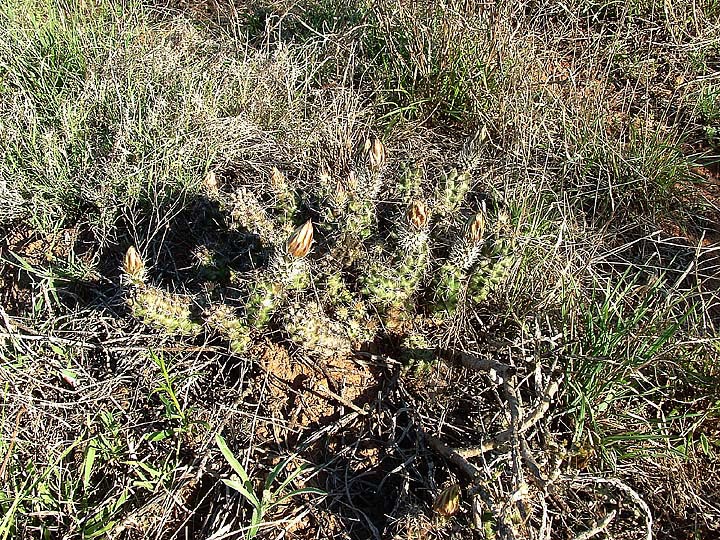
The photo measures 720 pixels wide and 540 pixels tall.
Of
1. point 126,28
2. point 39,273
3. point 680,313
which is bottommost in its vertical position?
point 680,313

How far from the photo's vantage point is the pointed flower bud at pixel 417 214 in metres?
1.74

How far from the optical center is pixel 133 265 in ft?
5.57

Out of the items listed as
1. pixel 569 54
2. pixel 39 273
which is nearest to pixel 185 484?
pixel 39 273

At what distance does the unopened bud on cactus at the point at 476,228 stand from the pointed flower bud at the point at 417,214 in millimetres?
141

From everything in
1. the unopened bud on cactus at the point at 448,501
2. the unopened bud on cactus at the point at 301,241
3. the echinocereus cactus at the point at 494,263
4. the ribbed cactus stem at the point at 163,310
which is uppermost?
the unopened bud on cactus at the point at 301,241

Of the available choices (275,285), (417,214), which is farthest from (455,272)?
(275,285)

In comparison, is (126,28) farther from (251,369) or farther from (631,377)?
(631,377)

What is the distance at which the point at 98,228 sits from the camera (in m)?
2.30

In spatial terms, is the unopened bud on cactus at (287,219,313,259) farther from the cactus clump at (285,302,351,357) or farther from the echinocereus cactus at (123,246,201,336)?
the echinocereus cactus at (123,246,201,336)

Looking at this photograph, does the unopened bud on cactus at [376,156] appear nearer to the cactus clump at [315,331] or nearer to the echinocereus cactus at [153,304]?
the cactus clump at [315,331]

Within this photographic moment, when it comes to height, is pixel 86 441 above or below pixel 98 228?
below

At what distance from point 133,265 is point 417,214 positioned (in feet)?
2.59

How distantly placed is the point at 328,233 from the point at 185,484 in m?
0.92

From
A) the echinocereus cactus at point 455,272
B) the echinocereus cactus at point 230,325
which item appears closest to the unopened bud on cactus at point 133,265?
the echinocereus cactus at point 230,325
